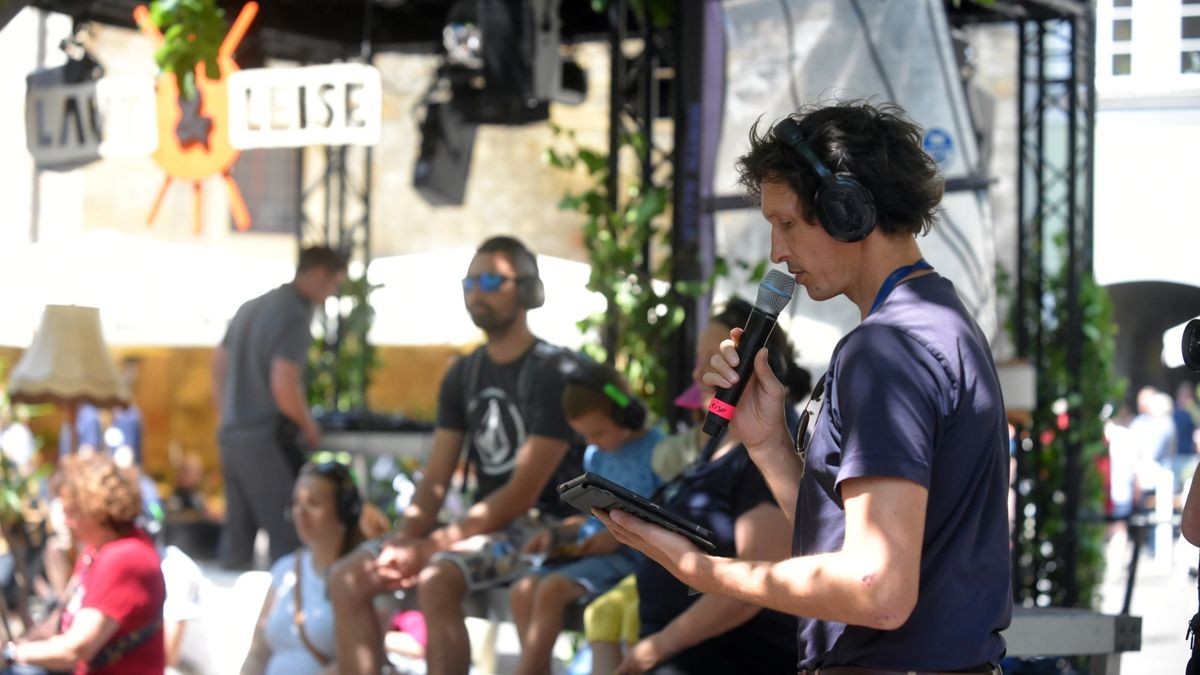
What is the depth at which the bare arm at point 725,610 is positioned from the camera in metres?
3.64

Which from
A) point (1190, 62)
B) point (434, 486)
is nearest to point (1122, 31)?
point (1190, 62)

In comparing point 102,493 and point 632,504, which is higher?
point 632,504

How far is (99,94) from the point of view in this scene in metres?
7.41

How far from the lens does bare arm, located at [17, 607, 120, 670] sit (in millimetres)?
4746

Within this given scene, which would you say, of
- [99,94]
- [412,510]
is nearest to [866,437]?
[412,510]

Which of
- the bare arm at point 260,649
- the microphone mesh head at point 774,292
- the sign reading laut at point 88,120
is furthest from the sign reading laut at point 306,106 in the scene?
the microphone mesh head at point 774,292

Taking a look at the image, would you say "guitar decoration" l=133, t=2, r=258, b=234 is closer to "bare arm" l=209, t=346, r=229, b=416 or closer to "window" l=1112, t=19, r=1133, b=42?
"bare arm" l=209, t=346, r=229, b=416

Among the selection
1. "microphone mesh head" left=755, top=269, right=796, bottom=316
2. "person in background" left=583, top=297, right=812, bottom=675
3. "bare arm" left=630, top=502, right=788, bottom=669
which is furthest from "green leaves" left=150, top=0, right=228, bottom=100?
"microphone mesh head" left=755, top=269, right=796, bottom=316

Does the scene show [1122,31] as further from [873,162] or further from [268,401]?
[873,162]

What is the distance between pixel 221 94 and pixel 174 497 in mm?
7473

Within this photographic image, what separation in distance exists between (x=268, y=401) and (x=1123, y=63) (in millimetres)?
10235

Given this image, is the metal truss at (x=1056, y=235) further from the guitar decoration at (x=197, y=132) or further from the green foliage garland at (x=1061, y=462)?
the guitar decoration at (x=197, y=132)

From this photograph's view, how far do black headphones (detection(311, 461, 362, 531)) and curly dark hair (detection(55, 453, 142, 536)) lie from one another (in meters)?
0.67

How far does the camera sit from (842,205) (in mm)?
2141
